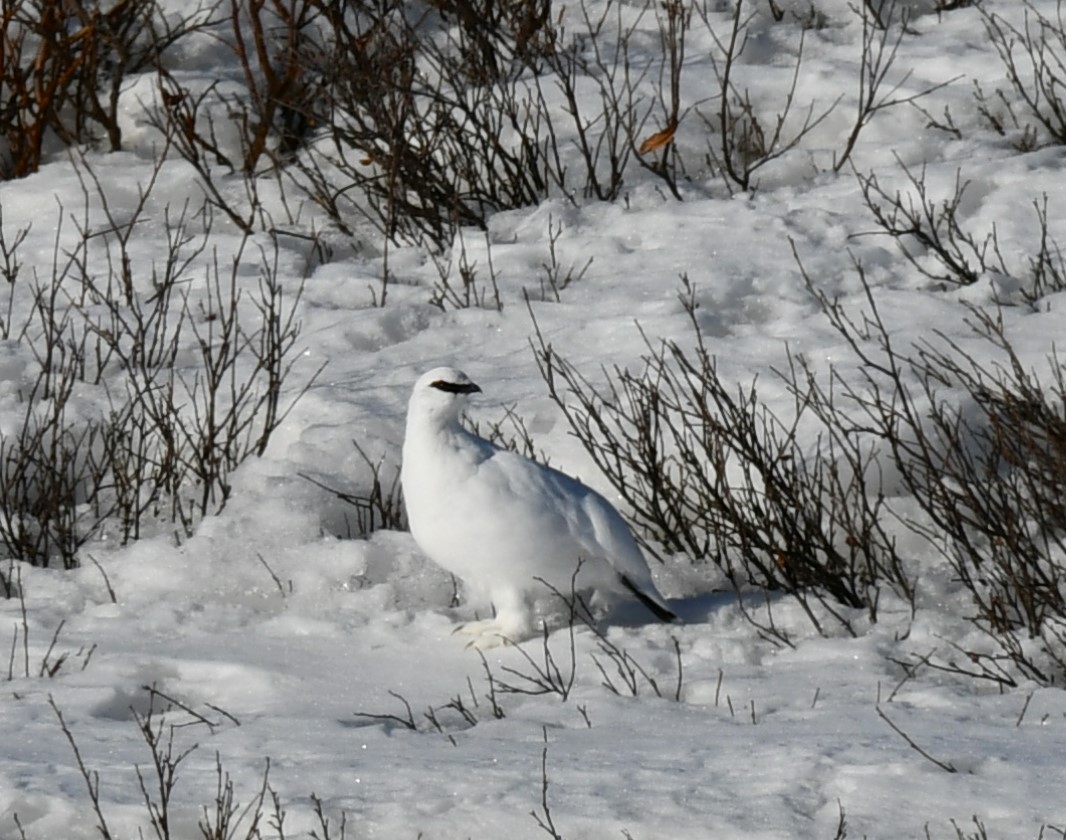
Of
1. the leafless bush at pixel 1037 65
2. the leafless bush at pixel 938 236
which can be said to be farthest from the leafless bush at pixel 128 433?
the leafless bush at pixel 1037 65

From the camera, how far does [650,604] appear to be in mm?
3664

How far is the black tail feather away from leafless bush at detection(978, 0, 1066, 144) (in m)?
3.35

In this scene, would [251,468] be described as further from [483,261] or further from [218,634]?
[483,261]

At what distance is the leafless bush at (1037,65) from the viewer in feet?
21.0

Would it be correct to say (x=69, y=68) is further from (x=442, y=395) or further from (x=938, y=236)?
(x=442, y=395)

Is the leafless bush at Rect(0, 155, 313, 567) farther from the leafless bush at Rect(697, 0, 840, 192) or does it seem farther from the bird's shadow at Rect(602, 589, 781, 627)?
the leafless bush at Rect(697, 0, 840, 192)

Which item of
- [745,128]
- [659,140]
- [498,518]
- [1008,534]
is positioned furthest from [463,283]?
[1008,534]

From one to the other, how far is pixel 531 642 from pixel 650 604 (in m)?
0.30

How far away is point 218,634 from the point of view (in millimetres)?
3650

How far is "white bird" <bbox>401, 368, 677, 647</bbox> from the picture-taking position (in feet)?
11.2

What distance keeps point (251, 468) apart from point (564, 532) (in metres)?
1.31

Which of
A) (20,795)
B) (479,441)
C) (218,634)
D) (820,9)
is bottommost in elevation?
(218,634)

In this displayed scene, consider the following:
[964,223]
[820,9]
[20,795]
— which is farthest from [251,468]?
[820,9]

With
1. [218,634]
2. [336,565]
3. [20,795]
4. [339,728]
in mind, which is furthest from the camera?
[336,565]
